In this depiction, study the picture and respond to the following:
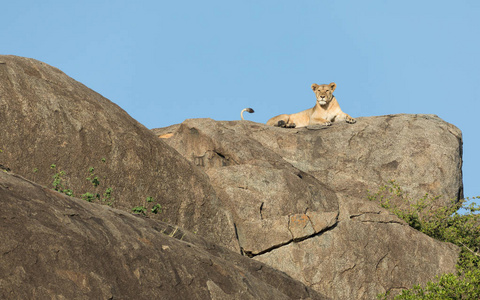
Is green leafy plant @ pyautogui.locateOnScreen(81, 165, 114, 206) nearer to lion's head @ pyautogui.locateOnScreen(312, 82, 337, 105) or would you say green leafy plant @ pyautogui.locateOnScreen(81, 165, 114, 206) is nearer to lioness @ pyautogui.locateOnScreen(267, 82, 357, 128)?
lioness @ pyautogui.locateOnScreen(267, 82, 357, 128)

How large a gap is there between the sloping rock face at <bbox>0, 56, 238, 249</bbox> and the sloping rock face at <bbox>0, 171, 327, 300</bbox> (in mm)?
4475

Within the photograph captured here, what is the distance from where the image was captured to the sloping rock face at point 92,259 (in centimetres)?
635

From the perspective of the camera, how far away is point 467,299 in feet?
42.0

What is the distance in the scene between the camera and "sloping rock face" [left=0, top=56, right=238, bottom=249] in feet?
41.3

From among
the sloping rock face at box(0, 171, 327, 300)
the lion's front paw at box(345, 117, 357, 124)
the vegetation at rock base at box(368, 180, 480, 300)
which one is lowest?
the sloping rock face at box(0, 171, 327, 300)

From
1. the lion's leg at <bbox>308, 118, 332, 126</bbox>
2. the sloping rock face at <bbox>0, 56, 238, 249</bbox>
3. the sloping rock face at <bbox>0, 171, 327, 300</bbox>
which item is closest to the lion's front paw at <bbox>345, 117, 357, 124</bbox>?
the lion's leg at <bbox>308, 118, 332, 126</bbox>

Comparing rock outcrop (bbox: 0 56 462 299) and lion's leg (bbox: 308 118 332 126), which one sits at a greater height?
lion's leg (bbox: 308 118 332 126)

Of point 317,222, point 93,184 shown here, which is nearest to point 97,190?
point 93,184

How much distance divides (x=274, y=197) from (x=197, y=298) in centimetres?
827

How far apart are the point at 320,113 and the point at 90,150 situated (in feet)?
42.9

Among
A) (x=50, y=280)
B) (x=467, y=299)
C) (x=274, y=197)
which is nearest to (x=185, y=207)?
(x=274, y=197)

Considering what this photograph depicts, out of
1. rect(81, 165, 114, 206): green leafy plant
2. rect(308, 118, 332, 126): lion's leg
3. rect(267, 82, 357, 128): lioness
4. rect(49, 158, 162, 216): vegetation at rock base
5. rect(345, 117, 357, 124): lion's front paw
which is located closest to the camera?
rect(49, 158, 162, 216): vegetation at rock base

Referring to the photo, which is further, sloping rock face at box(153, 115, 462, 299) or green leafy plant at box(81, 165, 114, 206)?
sloping rock face at box(153, 115, 462, 299)

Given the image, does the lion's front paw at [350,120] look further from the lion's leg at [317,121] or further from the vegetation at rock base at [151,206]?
the vegetation at rock base at [151,206]
